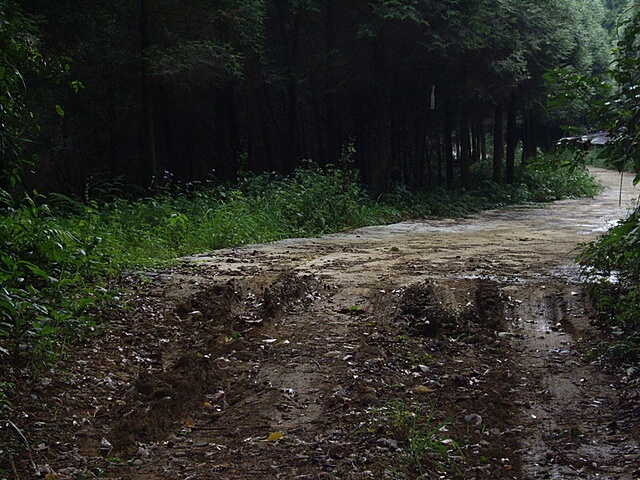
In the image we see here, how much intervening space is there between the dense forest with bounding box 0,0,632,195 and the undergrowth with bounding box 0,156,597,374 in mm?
1439

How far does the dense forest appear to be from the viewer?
15789 millimetres

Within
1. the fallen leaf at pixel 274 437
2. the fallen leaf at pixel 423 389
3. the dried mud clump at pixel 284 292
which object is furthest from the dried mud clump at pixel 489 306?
the fallen leaf at pixel 274 437

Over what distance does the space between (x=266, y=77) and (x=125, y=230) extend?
14.6 metres

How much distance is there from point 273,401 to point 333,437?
0.71m

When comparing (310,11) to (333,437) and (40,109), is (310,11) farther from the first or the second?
(333,437)

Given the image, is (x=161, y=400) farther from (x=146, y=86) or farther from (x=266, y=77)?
(x=266, y=77)

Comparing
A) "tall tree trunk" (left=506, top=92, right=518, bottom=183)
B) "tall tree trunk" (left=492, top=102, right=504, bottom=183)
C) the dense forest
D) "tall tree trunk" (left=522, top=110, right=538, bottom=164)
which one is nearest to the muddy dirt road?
the dense forest

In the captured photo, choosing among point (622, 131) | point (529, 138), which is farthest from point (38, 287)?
point (529, 138)

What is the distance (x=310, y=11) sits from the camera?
66.7 feet

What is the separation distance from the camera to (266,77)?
77.9 feet

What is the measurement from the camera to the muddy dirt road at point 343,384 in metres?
3.89

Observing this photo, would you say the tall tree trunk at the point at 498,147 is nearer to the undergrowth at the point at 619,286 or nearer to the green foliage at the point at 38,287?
the undergrowth at the point at 619,286

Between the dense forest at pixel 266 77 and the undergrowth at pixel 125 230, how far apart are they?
1.44 metres

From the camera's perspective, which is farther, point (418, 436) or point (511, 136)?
point (511, 136)
